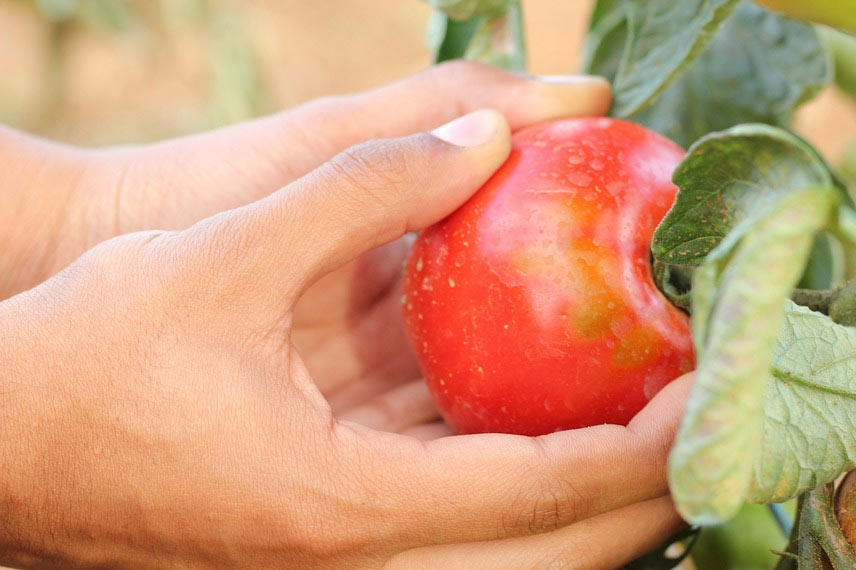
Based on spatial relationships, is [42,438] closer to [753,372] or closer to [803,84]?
[753,372]

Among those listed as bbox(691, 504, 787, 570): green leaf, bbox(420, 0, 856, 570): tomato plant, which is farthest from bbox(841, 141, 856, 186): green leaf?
bbox(691, 504, 787, 570): green leaf

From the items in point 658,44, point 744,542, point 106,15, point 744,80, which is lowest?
point 106,15

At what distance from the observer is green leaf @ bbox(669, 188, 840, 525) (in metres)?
0.35

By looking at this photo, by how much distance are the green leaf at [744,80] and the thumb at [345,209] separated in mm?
269

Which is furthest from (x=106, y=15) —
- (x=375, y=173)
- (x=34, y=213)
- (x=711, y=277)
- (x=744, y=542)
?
(x=711, y=277)

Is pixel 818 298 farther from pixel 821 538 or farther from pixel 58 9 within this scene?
pixel 58 9

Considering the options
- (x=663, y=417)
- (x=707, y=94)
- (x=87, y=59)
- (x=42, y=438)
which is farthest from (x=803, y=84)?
(x=87, y=59)

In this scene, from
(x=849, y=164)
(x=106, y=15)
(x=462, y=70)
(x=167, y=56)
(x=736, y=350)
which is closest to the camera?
(x=736, y=350)

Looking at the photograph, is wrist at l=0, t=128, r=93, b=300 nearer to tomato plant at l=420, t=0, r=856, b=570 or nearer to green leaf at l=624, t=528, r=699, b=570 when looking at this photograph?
tomato plant at l=420, t=0, r=856, b=570

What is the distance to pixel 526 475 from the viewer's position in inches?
24.3

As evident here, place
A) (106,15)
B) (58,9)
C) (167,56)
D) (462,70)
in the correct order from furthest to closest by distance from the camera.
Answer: (167,56) < (58,9) < (106,15) < (462,70)

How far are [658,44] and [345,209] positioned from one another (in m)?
0.29

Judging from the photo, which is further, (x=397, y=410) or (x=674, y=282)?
(x=397, y=410)

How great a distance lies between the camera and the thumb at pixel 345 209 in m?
0.64
